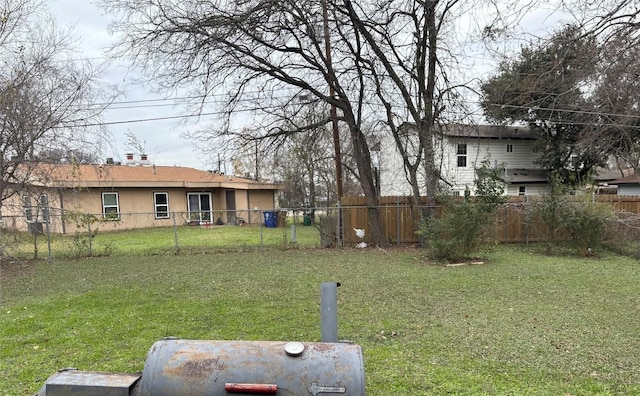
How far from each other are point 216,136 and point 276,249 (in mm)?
Result: 4134

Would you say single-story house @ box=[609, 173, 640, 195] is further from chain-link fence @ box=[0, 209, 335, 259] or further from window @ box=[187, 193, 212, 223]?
window @ box=[187, 193, 212, 223]

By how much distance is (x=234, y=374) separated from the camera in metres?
1.71

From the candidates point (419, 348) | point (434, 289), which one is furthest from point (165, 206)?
point (419, 348)

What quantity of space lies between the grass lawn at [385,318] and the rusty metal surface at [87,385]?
209 cm

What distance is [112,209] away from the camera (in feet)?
62.7

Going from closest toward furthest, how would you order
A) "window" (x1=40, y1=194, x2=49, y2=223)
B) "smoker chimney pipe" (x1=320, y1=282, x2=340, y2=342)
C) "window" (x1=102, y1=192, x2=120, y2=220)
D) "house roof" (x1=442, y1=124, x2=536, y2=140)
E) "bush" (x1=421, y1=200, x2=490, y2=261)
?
"smoker chimney pipe" (x1=320, y1=282, x2=340, y2=342) → "bush" (x1=421, y1=200, x2=490, y2=261) → "window" (x1=40, y1=194, x2=49, y2=223) → "window" (x1=102, y1=192, x2=120, y2=220) → "house roof" (x1=442, y1=124, x2=536, y2=140)

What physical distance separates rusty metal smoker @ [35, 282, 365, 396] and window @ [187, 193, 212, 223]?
788 inches

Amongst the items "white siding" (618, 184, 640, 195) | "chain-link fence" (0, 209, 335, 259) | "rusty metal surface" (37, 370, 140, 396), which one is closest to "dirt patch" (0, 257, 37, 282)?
"chain-link fence" (0, 209, 335, 259)

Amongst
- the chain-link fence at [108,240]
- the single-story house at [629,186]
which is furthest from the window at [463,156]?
the single-story house at [629,186]

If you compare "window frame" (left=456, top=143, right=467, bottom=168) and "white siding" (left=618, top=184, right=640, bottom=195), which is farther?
"white siding" (left=618, top=184, right=640, bottom=195)

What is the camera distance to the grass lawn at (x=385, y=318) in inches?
140

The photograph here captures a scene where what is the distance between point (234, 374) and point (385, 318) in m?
3.90

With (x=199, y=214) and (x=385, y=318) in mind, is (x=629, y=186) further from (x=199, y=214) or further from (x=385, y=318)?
(x=199, y=214)

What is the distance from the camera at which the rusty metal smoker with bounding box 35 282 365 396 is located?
167cm
